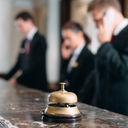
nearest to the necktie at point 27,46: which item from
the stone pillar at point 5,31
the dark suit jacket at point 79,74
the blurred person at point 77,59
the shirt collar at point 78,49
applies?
the blurred person at point 77,59

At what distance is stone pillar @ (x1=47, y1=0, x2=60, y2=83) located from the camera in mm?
11219

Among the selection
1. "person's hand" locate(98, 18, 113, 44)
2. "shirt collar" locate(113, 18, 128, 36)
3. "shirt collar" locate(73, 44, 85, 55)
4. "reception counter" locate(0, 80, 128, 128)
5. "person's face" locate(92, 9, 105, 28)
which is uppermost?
"person's face" locate(92, 9, 105, 28)

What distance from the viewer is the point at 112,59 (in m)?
3.17

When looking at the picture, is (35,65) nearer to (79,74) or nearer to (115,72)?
(79,74)

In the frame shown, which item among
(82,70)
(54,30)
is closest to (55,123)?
(82,70)

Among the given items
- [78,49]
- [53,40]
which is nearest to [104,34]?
[78,49]

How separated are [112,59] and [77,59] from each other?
1.37 m

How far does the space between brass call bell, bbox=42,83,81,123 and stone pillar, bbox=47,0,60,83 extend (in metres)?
9.38

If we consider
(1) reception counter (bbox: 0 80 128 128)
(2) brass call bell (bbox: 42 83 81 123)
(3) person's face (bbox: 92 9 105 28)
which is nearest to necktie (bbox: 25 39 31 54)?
(3) person's face (bbox: 92 9 105 28)

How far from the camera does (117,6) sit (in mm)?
3461

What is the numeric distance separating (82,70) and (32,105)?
2088 millimetres

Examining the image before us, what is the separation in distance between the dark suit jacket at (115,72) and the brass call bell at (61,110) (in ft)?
4.52

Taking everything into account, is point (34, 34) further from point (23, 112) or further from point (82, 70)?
point (23, 112)

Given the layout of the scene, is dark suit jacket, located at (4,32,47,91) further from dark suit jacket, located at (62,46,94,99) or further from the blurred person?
dark suit jacket, located at (62,46,94,99)
